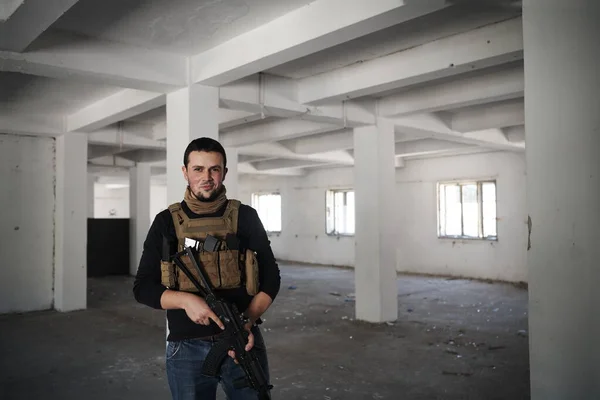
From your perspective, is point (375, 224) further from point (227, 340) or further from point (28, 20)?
point (227, 340)

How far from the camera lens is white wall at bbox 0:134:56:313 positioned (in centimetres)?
664

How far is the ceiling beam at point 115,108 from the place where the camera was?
198 inches

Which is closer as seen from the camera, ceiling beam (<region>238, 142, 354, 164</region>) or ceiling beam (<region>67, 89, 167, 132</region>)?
ceiling beam (<region>67, 89, 167, 132</region>)

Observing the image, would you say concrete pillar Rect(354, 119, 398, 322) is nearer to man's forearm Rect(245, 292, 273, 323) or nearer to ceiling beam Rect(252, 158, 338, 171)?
man's forearm Rect(245, 292, 273, 323)

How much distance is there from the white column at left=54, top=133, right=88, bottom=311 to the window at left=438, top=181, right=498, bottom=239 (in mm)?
6745

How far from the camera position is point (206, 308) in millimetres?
1709

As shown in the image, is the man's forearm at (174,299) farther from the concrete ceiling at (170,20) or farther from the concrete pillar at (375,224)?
the concrete pillar at (375,224)

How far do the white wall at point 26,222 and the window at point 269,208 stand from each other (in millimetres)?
7591

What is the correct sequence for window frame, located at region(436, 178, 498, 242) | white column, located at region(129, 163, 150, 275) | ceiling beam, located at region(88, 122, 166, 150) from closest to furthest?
ceiling beam, located at region(88, 122, 166, 150)
window frame, located at region(436, 178, 498, 242)
white column, located at region(129, 163, 150, 275)

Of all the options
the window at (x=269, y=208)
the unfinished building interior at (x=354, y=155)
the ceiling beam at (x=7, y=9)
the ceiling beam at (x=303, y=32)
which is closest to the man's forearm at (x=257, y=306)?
the unfinished building interior at (x=354, y=155)

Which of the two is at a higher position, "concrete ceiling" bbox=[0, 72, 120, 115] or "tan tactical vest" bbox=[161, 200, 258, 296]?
"concrete ceiling" bbox=[0, 72, 120, 115]

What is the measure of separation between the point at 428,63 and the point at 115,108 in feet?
11.1

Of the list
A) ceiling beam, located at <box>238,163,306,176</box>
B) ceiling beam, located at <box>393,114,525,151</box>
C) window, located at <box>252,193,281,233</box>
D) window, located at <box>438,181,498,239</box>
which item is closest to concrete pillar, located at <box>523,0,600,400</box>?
ceiling beam, located at <box>393,114,525,151</box>

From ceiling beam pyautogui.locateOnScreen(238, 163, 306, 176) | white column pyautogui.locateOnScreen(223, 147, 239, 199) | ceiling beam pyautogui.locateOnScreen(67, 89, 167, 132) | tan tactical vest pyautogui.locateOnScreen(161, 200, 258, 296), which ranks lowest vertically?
tan tactical vest pyautogui.locateOnScreen(161, 200, 258, 296)
